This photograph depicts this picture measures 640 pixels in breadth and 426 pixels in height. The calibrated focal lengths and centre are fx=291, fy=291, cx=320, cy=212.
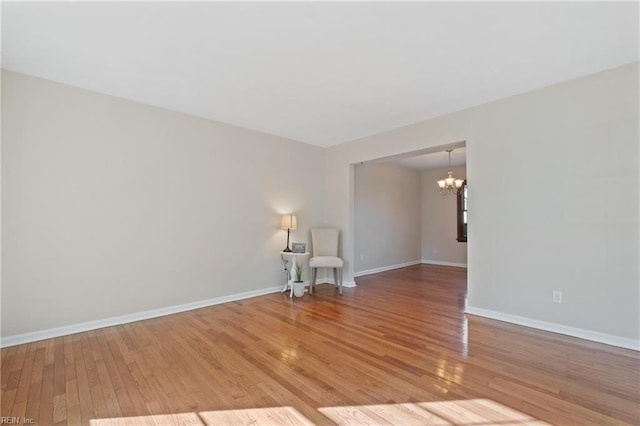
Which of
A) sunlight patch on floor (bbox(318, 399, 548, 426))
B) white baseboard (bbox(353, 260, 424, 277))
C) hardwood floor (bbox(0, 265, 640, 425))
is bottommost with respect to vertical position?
white baseboard (bbox(353, 260, 424, 277))

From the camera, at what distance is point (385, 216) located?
703 centimetres

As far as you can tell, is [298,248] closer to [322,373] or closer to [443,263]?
[322,373]

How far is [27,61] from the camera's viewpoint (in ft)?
8.73

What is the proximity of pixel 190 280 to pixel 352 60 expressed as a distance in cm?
333

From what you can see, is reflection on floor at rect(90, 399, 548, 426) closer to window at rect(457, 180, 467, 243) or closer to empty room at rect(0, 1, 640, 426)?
empty room at rect(0, 1, 640, 426)

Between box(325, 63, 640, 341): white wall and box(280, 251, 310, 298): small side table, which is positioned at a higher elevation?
box(325, 63, 640, 341): white wall

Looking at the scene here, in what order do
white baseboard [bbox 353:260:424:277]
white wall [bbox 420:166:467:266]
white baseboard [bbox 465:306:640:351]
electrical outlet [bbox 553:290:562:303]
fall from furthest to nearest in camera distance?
white wall [bbox 420:166:467:266] → white baseboard [bbox 353:260:424:277] → electrical outlet [bbox 553:290:562:303] → white baseboard [bbox 465:306:640:351]

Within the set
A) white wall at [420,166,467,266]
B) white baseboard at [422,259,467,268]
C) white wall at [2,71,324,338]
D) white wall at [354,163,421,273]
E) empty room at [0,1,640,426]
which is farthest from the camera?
white wall at [420,166,467,266]

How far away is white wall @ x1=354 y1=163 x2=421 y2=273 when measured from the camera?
21.0ft

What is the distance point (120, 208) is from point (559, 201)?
16.0 ft

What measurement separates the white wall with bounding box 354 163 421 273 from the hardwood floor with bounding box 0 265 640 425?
3052mm

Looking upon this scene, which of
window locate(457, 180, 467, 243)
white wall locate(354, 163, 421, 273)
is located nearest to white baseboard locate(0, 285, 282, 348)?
white wall locate(354, 163, 421, 273)

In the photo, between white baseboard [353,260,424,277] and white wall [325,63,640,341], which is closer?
white wall [325,63,640,341]

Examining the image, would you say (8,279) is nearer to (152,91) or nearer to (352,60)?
(152,91)
